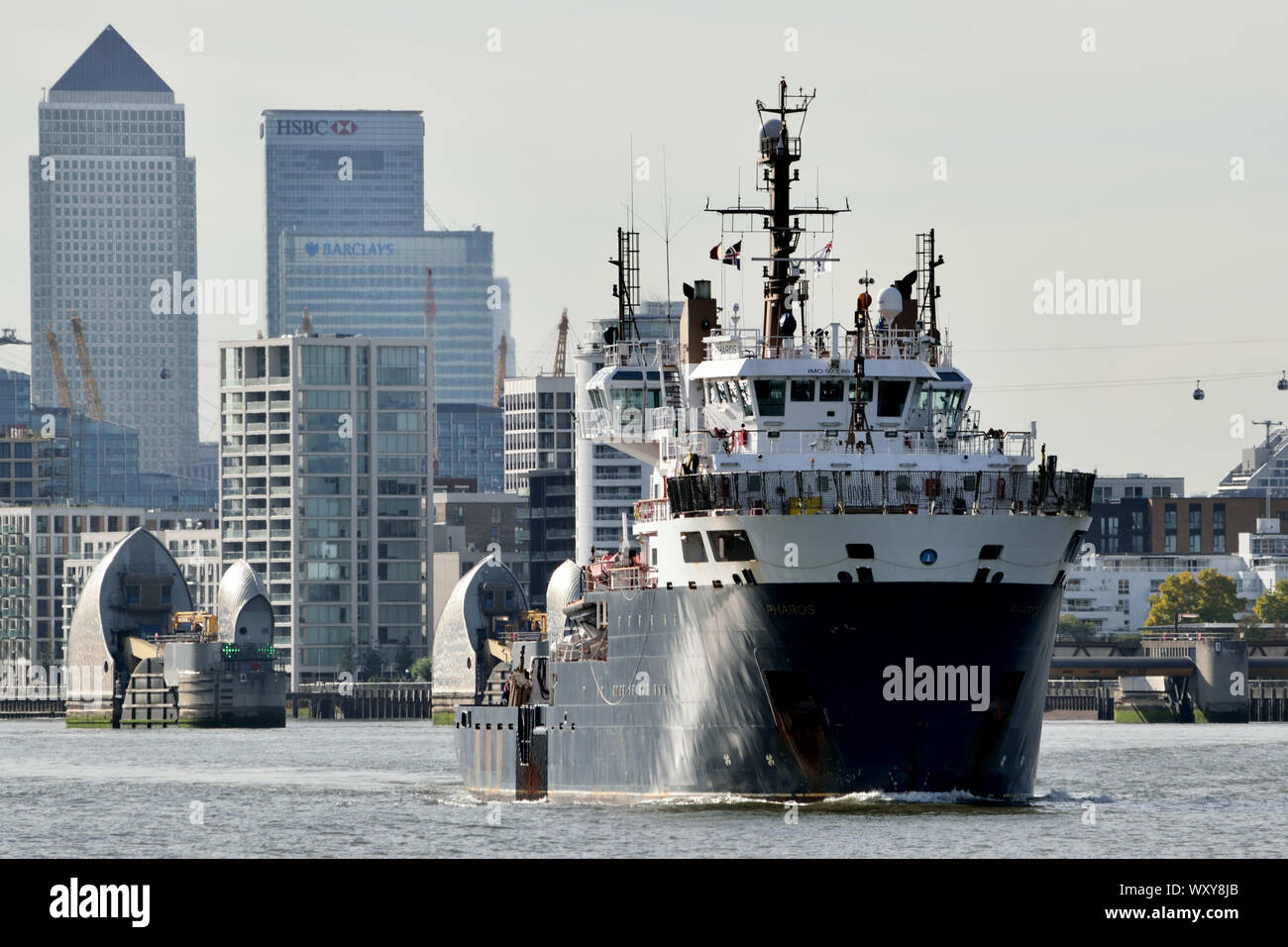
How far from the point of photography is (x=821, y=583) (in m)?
71.0

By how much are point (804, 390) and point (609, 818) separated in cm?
1362

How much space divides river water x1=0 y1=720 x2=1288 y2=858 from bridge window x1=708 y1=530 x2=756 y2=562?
669cm

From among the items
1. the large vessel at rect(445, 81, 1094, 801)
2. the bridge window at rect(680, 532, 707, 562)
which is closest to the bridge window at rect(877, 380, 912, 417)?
the large vessel at rect(445, 81, 1094, 801)

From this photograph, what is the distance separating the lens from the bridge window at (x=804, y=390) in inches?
3059

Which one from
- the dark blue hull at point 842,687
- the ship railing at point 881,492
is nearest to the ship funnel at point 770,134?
the ship railing at point 881,492

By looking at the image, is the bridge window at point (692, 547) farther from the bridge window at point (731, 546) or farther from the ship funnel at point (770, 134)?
the ship funnel at point (770, 134)

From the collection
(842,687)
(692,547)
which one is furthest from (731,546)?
(842,687)

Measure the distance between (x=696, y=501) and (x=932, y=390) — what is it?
9150 millimetres

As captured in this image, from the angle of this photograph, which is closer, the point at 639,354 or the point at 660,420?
the point at 660,420

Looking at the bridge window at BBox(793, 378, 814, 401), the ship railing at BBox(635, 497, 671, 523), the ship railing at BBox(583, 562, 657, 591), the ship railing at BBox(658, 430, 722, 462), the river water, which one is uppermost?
the bridge window at BBox(793, 378, 814, 401)

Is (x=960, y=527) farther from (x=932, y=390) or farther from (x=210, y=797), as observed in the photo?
(x=210, y=797)

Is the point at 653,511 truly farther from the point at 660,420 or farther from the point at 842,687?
the point at 842,687

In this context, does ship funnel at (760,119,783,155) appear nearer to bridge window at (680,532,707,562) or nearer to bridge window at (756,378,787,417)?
bridge window at (756,378,787,417)

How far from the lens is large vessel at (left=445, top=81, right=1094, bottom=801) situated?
7094 cm
